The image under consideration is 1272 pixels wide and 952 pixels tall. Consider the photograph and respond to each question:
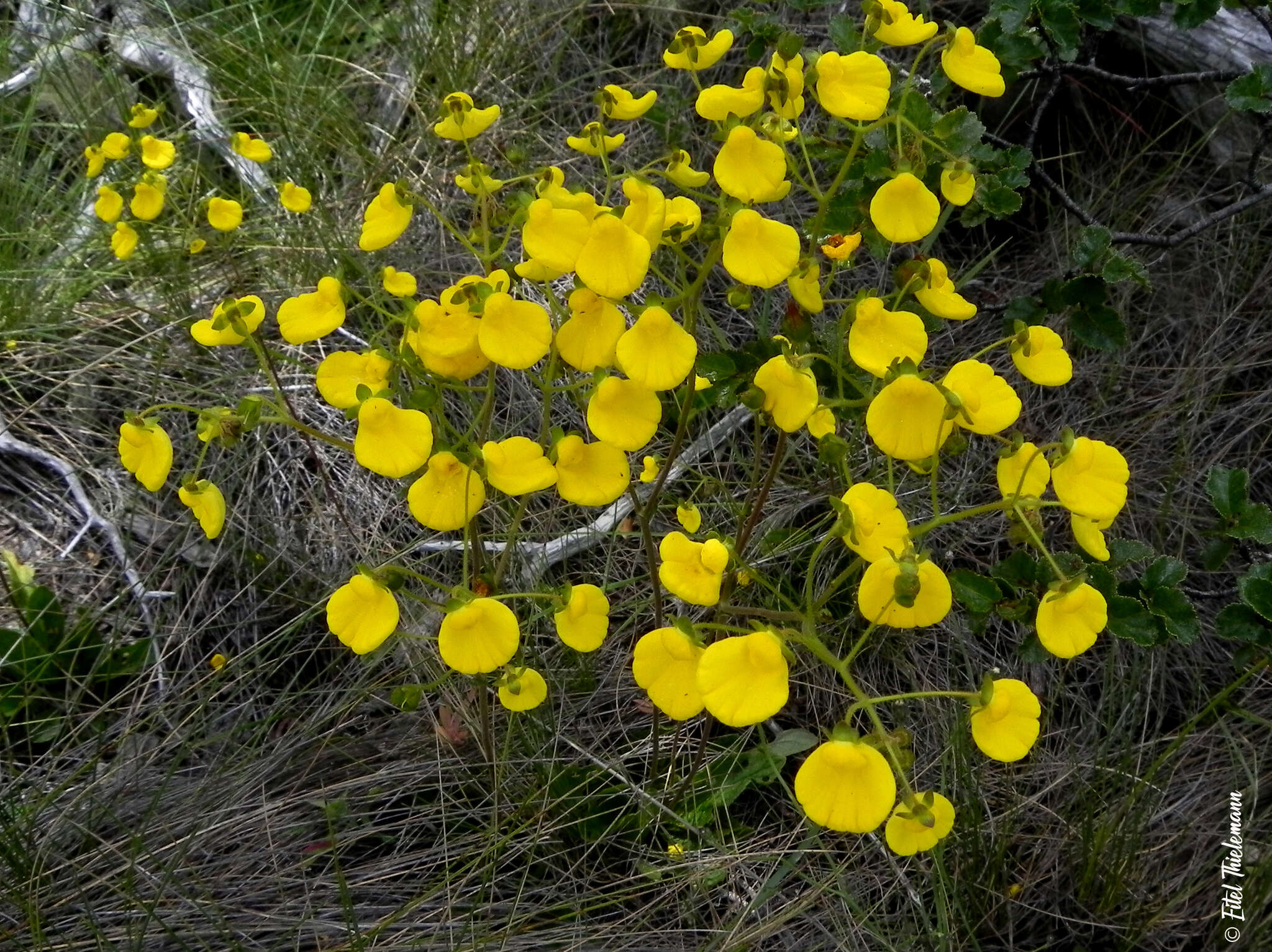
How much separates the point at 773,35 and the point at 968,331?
79 centimetres

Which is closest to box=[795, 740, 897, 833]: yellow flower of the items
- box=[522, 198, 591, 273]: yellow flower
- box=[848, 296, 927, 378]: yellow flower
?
box=[848, 296, 927, 378]: yellow flower

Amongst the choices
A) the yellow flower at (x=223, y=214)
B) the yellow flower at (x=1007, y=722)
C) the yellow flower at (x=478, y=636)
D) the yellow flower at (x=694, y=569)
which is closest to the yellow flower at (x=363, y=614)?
the yellow flower at (x=478, y=636)

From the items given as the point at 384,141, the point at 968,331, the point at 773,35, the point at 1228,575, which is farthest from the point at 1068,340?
the point at 384,141

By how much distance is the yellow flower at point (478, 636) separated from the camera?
1.00 metres

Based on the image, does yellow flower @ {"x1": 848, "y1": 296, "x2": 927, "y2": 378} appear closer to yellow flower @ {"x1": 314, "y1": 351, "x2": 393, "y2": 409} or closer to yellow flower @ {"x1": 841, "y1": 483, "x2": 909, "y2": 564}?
yellow flower @ {"x1": 841, "y1": 483, "x2": 909, "y2": 564}

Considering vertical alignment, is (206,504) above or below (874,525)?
below

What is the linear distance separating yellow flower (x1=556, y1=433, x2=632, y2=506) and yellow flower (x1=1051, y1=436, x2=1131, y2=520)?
18.2 inches

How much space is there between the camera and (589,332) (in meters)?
1.00

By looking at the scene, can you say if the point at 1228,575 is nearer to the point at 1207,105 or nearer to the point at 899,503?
the point at 899,503

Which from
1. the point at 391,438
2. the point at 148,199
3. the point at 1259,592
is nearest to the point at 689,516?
the point at 391,438

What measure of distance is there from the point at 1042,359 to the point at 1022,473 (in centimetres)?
16

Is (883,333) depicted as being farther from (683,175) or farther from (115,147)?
(115,147)

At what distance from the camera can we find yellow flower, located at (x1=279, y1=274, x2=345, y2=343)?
3.74 ft

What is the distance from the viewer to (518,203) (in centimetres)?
106
